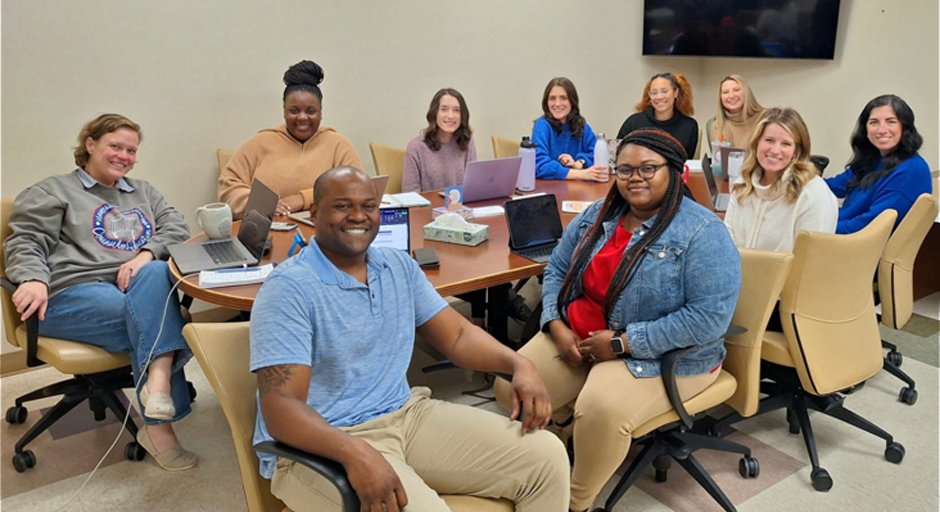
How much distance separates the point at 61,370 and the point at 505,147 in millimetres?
2666

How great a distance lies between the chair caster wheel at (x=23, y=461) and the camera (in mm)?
2514

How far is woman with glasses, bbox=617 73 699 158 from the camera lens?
168 inches

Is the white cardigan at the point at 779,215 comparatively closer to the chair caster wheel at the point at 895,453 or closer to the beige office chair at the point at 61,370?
the chair caster wheel at the point at 895,453

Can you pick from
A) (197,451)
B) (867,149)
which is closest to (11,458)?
(197,451)

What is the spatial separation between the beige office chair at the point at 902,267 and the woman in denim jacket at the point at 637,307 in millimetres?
1104

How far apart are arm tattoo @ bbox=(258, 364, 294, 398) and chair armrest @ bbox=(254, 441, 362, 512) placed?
0.11 m

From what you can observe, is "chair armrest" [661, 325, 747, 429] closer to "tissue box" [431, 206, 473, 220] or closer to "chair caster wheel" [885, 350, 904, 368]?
"tissue box" [431, 206, 473, 220]

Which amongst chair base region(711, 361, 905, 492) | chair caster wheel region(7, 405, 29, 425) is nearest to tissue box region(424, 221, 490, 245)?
chair base region(711, 361, 905, 492)

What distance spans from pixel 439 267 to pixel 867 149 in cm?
207

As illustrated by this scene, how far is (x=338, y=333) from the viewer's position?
1649 millimetres

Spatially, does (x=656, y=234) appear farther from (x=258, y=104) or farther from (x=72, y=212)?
(x=258, y=104)

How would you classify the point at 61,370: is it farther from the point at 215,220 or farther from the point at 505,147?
the point at 505,147

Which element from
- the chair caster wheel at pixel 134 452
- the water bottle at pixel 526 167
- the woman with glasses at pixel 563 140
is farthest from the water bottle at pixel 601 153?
the chair caster wheel at pixel 134 452

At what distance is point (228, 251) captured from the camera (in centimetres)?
256
